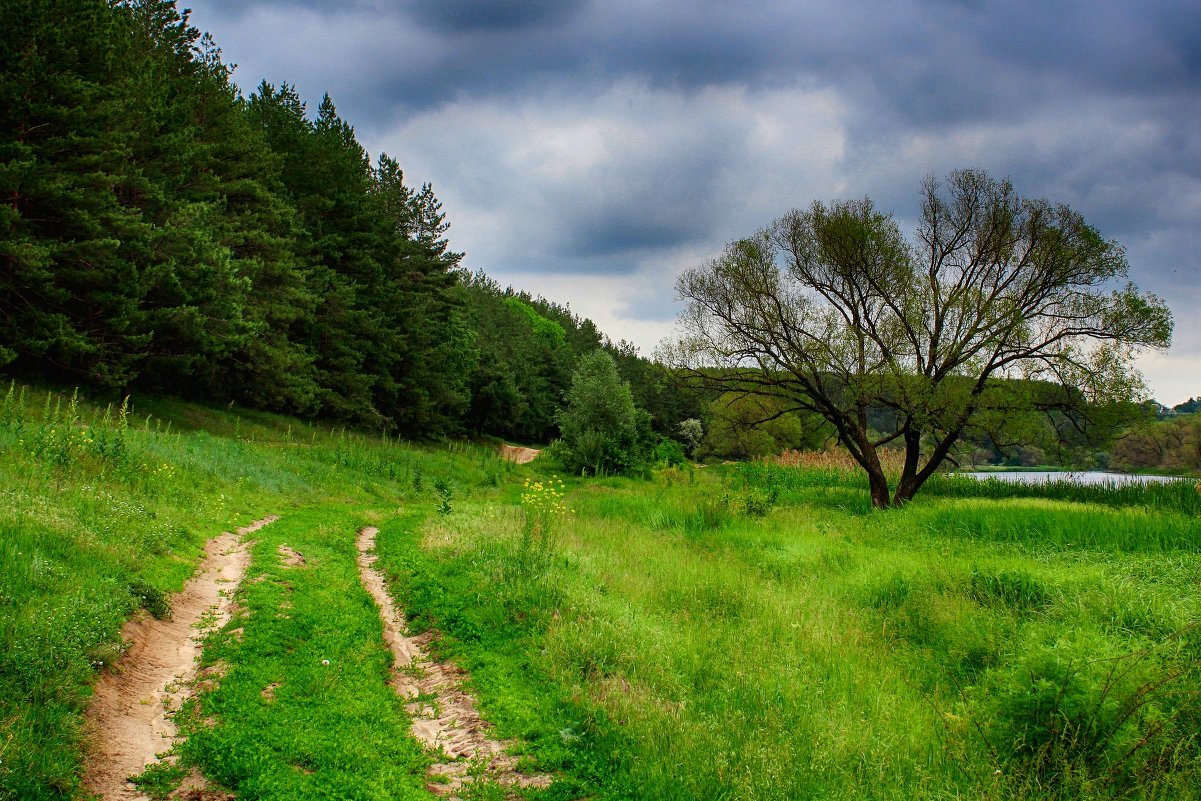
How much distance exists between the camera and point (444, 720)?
17.7 ft

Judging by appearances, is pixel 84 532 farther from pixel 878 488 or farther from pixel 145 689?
pixel 878 488

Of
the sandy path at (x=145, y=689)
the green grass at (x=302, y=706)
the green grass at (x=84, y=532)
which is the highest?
the green grass at (x=84, y=532)

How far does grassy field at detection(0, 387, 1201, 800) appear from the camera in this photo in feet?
14.1

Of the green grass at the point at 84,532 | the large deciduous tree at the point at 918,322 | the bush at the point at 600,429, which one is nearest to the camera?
the green grass at the point at 84,532

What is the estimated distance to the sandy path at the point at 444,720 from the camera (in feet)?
14.8

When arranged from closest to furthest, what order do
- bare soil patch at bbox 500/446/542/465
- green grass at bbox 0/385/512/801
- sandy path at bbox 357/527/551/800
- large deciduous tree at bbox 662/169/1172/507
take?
green grass at bbox 0/385/512/801 < sandy path at bbox 357/527/551/800 < large deciduous tree at bbox 662/169/1172/507 < bare soil patch at bbox 500/446/542/465

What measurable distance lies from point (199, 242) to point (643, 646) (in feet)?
80.2

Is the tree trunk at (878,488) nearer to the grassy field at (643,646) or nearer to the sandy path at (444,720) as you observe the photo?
the grassy field at (643,646)

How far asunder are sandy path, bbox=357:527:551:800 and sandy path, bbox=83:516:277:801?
71.2 inches

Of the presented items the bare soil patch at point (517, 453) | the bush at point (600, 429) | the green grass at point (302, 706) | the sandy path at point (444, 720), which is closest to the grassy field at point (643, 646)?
the green grass at point (302, 706)

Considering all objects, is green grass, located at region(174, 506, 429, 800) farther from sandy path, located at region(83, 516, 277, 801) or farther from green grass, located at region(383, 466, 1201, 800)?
green grass, located at region(383, 466, 1201, 800)

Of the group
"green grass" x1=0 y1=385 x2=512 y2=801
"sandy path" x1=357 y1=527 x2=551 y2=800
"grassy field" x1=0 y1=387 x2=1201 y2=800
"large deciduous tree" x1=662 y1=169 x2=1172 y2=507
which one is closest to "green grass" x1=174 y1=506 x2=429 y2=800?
"grassy field" x1=0 y1=387 x2=1201 y2=800

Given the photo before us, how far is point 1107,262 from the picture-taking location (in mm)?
18141

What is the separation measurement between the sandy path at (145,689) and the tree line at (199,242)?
16039 mm
